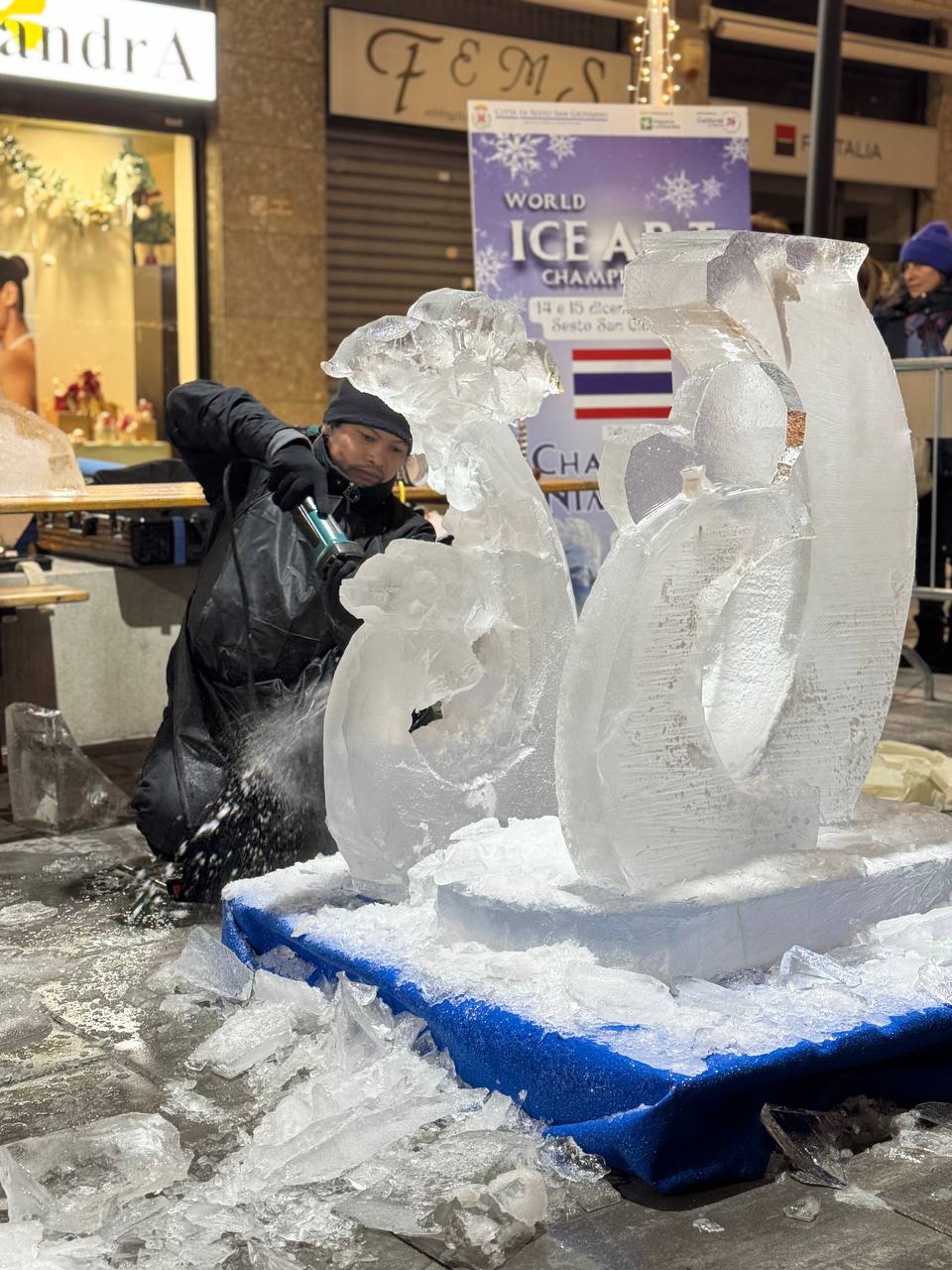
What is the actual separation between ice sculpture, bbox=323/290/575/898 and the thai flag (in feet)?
15.1

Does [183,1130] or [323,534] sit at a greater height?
[323,534]

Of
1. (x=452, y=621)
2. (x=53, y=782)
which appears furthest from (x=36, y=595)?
(x=452, y=621)

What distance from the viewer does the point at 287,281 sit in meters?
10.5

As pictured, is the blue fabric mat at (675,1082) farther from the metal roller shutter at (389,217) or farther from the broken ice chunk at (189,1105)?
the metal roller shutter at (389,217)

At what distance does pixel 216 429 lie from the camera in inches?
182

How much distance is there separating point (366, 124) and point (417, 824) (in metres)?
8.23

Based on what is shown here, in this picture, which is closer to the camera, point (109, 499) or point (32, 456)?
point (109, 499)

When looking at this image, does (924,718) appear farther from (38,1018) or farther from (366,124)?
(366,124)

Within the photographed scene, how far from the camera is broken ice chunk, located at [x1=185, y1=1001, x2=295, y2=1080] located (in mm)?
3189

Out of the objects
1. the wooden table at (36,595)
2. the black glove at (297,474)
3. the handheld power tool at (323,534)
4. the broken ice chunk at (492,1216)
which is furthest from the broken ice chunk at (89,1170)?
Result: the wooden table at (36,595)

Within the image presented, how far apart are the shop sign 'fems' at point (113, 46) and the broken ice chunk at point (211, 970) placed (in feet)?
22.9

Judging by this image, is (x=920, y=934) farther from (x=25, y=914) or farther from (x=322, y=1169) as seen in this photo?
(x=25, y=914)

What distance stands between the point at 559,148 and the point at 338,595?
15.2ft

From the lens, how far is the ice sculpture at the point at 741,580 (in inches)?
122
